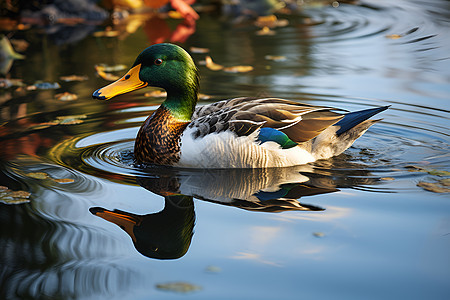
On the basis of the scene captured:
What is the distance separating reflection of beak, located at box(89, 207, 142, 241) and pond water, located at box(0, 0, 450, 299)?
0.01m

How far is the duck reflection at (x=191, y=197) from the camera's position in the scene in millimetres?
4398

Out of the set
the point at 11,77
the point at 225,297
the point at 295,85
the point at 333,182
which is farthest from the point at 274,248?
the point at 11,77

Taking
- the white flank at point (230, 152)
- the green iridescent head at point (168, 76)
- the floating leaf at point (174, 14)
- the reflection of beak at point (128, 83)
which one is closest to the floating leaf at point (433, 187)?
the white flank at point (230, 152)

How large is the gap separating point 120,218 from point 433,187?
247 cm

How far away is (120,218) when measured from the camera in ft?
15.5

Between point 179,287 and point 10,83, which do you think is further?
point 10,83

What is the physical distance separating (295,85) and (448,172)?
3157mm

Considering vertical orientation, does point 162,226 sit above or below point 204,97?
below

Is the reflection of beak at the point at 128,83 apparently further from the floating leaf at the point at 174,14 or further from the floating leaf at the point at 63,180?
the floating leaf at the point at 174,14

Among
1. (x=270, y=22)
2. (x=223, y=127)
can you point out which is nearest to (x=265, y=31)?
(x=270, y=22)

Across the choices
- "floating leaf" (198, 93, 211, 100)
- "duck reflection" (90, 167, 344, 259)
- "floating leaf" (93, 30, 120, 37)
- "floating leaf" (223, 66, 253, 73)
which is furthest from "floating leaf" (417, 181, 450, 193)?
A: "floating leaf" (93, 30, 120, 37)

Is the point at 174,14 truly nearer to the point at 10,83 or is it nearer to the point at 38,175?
the point at 10,83

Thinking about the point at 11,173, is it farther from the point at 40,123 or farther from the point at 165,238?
the point at 165,238

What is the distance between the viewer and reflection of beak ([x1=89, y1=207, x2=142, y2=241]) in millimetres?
4573
